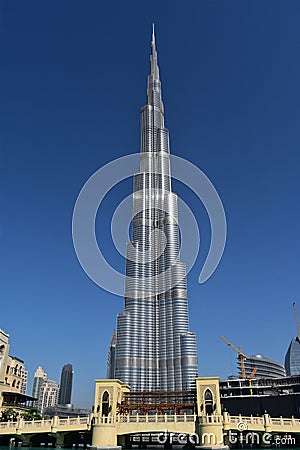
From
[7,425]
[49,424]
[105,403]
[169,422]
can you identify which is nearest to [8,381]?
[7,425]

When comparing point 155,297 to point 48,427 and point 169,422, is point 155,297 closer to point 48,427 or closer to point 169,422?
point 48,427

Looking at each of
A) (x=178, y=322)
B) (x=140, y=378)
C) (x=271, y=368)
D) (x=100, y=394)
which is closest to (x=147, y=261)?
(x=178, y=322)

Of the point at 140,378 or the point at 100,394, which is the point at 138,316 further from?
the point at 100,394

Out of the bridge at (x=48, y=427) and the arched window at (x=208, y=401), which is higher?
the arched window at (x=208, y=401)

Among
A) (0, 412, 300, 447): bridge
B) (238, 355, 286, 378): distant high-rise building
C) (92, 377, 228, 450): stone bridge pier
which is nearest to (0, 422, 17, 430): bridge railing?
(0, 412, 300, 447): bridge

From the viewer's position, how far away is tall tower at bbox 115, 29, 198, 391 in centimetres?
14788

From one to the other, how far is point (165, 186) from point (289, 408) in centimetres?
12527

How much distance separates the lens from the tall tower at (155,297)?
5822 inches

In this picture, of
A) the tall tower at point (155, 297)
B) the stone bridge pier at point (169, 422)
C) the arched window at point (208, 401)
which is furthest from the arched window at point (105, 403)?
the tall tower at point (155, 297)

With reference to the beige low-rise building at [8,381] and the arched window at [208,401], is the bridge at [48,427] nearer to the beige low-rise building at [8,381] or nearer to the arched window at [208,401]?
the beige low-rise building at [8,381]

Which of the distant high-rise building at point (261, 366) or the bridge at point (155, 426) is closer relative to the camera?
the bridge at point (155, 426)

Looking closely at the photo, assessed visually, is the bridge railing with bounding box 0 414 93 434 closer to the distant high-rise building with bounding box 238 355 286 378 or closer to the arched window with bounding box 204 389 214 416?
the arched window with bounding box 204 389 214 416

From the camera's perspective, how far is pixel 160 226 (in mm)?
180625

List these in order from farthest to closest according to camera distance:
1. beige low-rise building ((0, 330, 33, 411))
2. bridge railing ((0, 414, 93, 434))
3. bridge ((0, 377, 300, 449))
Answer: beige low-rise building ((0, 330, 33, 411))
bridge railing ((0, 414, 93, 434))
bridge ((0, 377, 300, 449))
